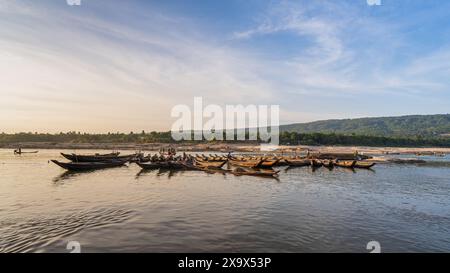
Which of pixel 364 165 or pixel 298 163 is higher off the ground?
pixel 298 163

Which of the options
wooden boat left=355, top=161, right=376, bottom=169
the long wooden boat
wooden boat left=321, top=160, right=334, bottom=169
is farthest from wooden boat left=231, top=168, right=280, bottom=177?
wooden boat left=355, top=161, right=376, bottom=169

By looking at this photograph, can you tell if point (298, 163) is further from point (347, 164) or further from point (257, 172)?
point (257, 172)

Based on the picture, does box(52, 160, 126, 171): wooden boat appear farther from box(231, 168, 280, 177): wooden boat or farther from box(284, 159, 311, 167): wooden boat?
box(284, 159, 311, 167): wooden boat

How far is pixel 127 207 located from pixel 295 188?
15843 mm

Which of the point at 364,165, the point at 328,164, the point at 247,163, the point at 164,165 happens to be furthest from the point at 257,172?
the point at 364,165

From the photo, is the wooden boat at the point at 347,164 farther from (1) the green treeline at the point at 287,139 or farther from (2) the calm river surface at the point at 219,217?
(1) the green treeline at the point at 287,139

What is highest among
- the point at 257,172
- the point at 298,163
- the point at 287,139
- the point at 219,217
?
the point at 287,139

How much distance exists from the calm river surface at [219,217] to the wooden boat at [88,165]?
32.8ft

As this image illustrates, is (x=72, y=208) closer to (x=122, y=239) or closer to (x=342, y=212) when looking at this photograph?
(x=122, y=239)

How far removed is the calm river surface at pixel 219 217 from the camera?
13.4m

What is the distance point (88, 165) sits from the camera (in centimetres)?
4191

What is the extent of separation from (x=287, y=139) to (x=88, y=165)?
4132 inches

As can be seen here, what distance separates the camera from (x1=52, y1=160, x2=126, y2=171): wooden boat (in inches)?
1565
